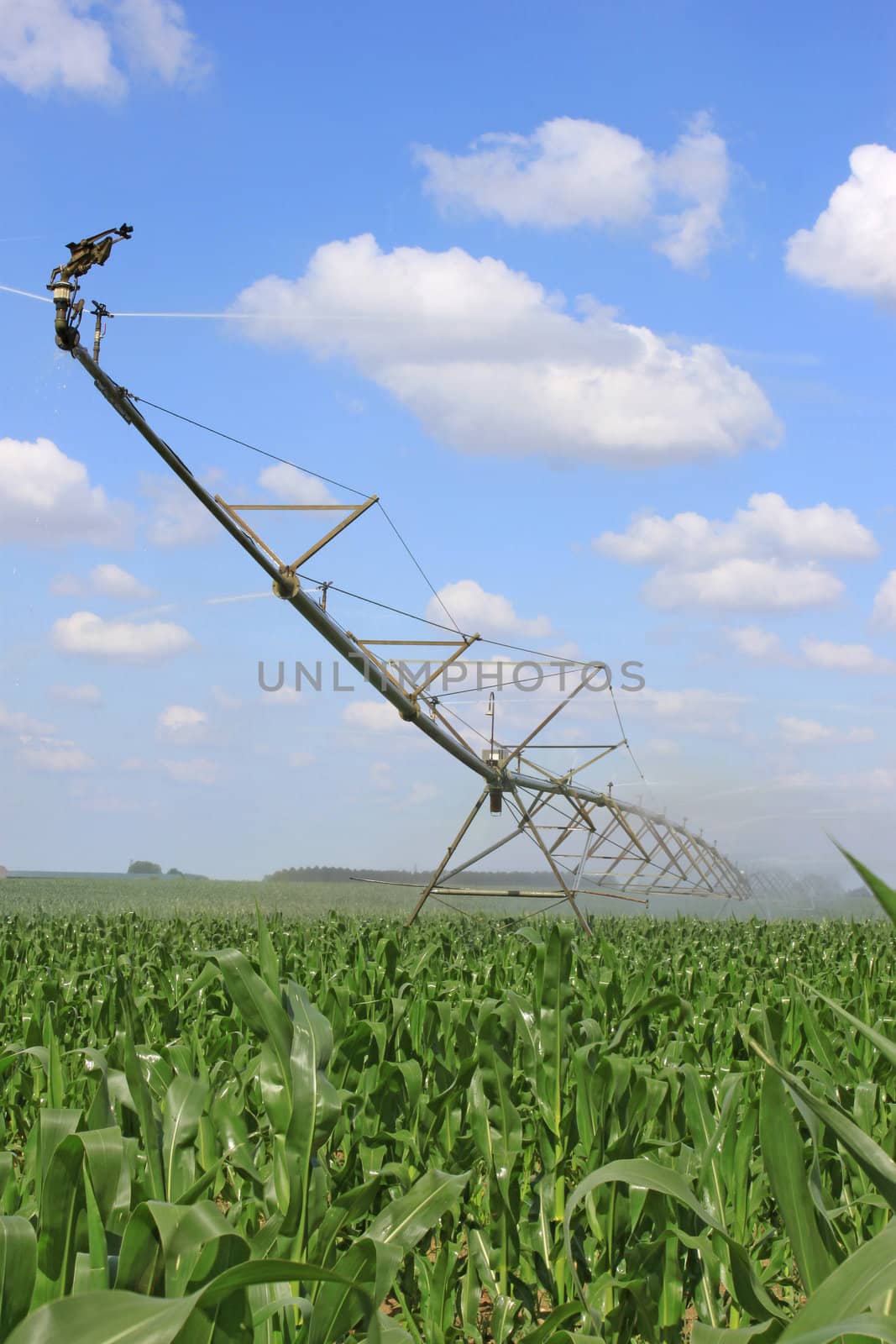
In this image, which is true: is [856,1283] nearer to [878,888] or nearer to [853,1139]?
[853,1139]

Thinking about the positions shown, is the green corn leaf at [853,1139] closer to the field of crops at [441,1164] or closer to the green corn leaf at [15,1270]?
the field of crops at [441,1164]

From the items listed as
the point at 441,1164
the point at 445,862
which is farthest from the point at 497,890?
the point at 441,1164

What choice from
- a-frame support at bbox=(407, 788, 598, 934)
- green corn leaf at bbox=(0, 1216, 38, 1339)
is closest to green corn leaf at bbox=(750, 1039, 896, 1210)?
green corn leaf at bbox=(0, 1216, 38, 1339)

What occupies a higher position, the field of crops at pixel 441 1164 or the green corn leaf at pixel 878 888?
the green corn leaf at pixel 878 888

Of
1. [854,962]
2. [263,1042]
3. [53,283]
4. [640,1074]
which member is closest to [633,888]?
[854,962]

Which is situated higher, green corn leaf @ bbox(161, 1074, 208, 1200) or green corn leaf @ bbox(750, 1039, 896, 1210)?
green corn leaf @ bbox(750, 1039, 896, 1210)

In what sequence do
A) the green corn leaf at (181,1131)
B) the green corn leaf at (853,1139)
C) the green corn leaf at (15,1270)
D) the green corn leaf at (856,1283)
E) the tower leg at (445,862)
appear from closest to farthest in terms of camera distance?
the green corn leaf at (856,1283)
the green corn leaf at (853,1139)
the green corn leaf at (15,1270)
the green corn leaf at (181,1131)
the tower leg at (445,862)

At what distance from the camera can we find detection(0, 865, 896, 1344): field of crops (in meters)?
1.73

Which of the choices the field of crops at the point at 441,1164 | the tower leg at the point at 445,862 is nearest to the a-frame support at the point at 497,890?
the tower leg at the point at 445,862

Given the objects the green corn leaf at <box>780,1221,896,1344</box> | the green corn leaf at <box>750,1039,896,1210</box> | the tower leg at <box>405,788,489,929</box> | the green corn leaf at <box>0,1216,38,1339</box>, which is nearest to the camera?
the green corn leaf at <box>780,1221,896,1344</box>

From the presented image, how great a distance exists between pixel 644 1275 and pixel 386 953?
2938 millimetres

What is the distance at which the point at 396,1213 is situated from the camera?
2.37 m

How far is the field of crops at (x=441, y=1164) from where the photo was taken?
5.69 feet

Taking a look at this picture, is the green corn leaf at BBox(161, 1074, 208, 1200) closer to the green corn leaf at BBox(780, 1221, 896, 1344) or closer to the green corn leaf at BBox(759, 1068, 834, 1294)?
the green corn leaf at BBox(759, 1068, 834, 1294)
